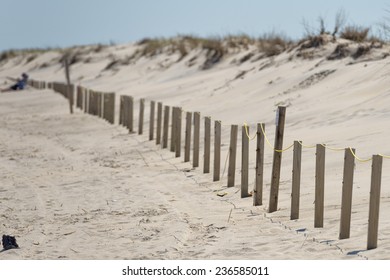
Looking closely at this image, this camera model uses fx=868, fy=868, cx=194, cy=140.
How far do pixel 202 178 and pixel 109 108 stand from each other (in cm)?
1210

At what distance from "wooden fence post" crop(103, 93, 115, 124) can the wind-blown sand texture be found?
0.33 metres

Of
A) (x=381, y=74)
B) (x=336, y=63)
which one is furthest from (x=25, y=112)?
(x=381, y=74)

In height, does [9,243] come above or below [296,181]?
below

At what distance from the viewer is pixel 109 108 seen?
1042 inches

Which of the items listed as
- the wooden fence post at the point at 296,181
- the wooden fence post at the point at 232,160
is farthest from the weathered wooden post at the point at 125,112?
the wooden fence post at the point at 296,181

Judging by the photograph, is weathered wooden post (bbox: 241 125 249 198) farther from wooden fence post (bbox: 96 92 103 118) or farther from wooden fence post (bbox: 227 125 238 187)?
wooden fence post (bbox: 96 92 103 118)

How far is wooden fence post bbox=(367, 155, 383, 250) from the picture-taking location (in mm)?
8812

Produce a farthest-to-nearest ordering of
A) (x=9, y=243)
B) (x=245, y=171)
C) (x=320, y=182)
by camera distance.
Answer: (x=245, y=171), (x=320, y=182), (x=9, y=243)

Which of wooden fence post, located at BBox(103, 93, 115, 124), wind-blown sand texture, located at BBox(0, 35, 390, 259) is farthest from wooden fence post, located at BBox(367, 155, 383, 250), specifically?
wooden fence post, located at BBox(103, 93, 115, 124)

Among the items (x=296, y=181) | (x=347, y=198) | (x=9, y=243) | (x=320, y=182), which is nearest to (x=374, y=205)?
(x=347, y=198)

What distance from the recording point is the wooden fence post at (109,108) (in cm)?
2600

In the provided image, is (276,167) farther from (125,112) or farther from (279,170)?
(125,112)

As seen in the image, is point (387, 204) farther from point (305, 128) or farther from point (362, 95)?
point (362, 95)

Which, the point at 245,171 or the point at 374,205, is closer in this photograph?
the point at 374,205
